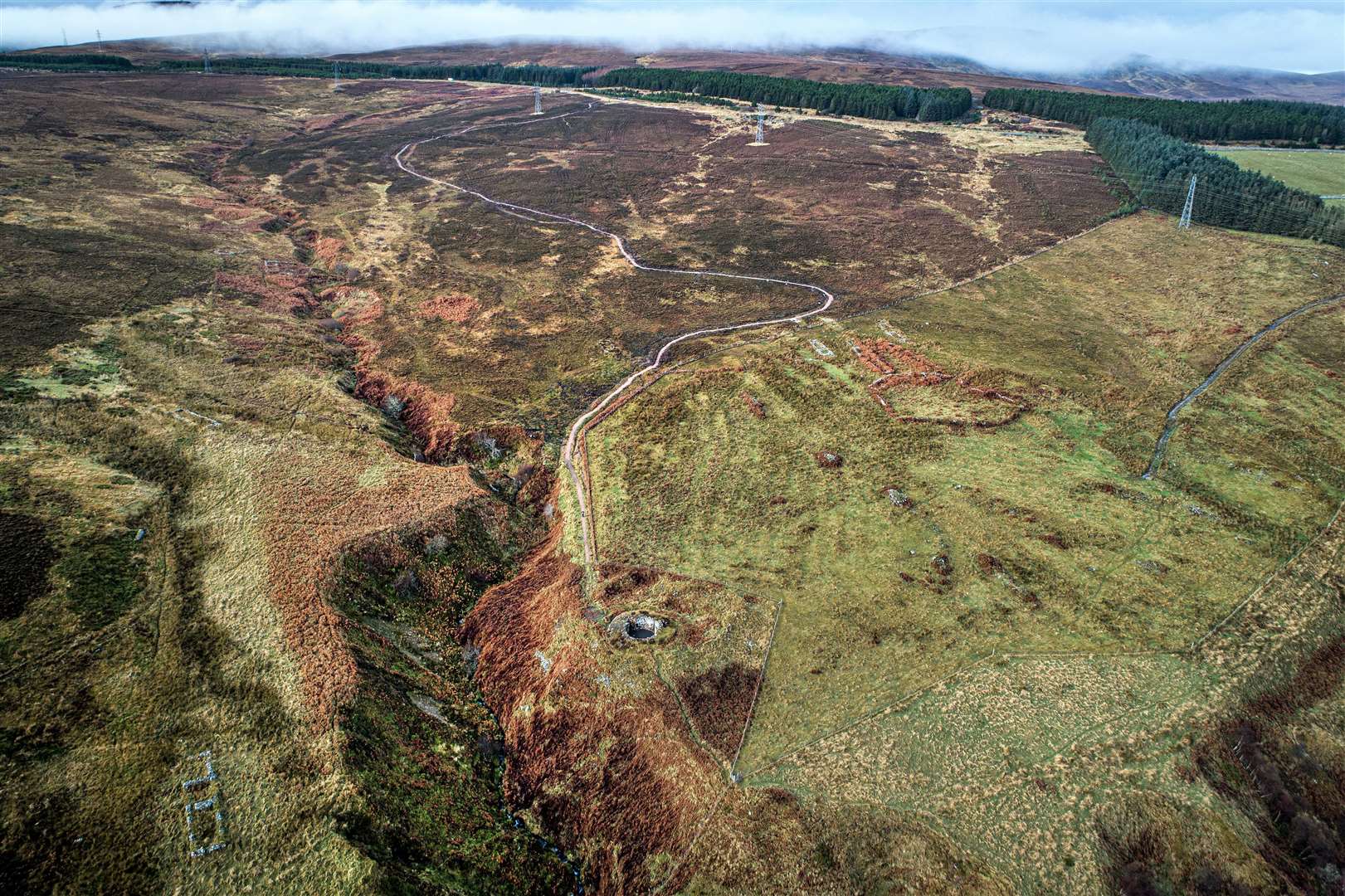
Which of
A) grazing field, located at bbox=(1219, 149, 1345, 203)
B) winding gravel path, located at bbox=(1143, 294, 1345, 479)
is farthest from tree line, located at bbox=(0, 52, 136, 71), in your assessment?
grazing field, located at bbox=(1219, 149, 1345, 203)

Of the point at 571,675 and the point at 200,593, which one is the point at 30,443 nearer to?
the point at 200,593

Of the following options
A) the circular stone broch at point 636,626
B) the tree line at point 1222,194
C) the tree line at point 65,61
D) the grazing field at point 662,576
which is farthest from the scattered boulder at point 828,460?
the tree line at point 65,61

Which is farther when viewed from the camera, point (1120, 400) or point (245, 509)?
point (1120, 400)

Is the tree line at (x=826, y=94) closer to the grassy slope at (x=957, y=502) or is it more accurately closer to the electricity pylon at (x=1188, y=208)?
the electricity pylon at (x=1188, y=208)

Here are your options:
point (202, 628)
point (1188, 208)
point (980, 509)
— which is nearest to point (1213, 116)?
point (1188, 208)

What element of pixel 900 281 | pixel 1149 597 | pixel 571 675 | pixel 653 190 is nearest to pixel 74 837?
pixel 571 675

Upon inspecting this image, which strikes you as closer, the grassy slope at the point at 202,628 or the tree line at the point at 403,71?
the grassy slope at the point at 202,628

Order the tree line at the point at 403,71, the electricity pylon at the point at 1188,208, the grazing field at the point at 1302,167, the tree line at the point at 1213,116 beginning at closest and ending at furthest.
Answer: the electricity pylon at the point at 1188,208 < the grazing field at the point at 1302,167 < the tree line at the point at 1213,116 < the tree line at the point at 403,71

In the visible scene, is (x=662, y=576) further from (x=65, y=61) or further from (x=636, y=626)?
(x=65, y=61)
